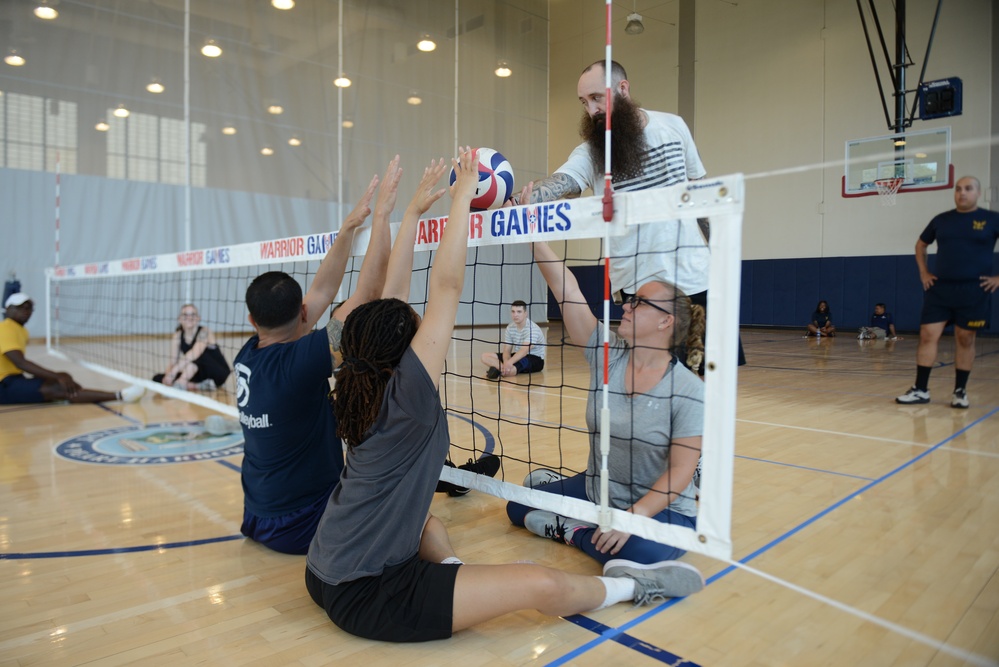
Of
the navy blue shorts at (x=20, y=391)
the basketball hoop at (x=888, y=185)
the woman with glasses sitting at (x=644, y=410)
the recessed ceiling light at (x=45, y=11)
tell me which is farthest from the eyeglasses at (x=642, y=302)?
the recessed ceiling light at (x=45, y=11)

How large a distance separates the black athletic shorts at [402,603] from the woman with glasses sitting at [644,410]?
2.01 feet

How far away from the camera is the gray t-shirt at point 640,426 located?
2.02 meters

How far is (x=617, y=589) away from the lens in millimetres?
1857

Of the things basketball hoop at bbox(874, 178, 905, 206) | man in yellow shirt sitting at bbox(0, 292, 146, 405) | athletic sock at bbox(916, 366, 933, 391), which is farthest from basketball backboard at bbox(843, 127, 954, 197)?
man in yellow shirt sitting at bbox(0, 292, 146, 405)

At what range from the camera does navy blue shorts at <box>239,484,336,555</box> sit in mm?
2266

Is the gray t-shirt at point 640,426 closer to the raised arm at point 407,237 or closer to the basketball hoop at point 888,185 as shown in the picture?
the raised arm at point 407,237

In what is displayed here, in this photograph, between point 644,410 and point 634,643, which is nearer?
point 634,643

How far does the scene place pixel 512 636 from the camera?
1.72 metres

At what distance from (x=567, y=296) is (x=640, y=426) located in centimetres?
49

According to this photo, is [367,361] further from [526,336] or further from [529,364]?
[529,364]

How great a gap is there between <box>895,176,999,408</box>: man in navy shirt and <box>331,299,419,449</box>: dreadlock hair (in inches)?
184

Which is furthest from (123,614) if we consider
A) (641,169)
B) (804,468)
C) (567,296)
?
(804,468)

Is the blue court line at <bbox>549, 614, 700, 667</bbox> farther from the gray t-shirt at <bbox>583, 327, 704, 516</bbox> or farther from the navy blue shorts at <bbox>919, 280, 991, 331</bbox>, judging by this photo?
the navy blue shorts at <bbox>919, 280, 991, 331</bbox>

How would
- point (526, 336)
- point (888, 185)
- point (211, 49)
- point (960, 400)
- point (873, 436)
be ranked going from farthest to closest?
point (211, 49), point (888, 185), point (526, 336), point (960, 400), point (873, 436)
